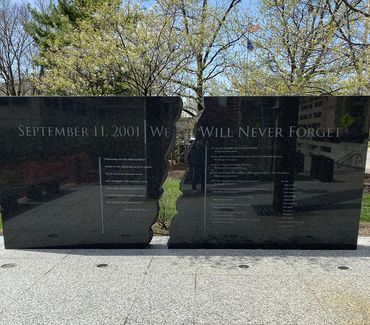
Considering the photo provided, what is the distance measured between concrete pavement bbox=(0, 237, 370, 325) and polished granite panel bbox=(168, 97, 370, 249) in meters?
0.31

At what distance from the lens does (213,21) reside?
13742 mm

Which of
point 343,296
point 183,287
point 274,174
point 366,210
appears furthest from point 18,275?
point 366,210

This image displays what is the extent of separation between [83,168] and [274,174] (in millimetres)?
2944

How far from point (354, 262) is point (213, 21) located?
11819mm

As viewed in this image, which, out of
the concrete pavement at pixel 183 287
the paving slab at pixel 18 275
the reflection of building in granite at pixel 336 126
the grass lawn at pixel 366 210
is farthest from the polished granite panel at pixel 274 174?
the grass lawn at pixel 366 210

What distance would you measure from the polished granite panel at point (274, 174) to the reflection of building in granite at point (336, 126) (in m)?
0.01

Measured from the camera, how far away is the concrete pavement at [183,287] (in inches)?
130

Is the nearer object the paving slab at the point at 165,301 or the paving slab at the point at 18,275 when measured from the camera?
the paving slab at the point at 165,301

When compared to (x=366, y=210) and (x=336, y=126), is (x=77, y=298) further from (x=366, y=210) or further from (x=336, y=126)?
(x=366, y=210)

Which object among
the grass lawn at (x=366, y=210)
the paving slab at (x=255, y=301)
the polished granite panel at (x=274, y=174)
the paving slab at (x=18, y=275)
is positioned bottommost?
the paving slab at (x=18, y=275)

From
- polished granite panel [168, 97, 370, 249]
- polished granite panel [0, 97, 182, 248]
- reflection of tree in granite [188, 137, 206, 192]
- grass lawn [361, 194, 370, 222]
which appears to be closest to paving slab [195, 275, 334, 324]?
polished granite panel [168, 97, 370, 249]

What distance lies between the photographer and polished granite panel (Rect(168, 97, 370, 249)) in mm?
4816

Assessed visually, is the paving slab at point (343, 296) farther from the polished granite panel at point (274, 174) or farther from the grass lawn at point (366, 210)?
the grass lawn at point (366, 210)

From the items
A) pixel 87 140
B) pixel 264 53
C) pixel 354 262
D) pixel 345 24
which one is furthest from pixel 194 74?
pixel 354 262
